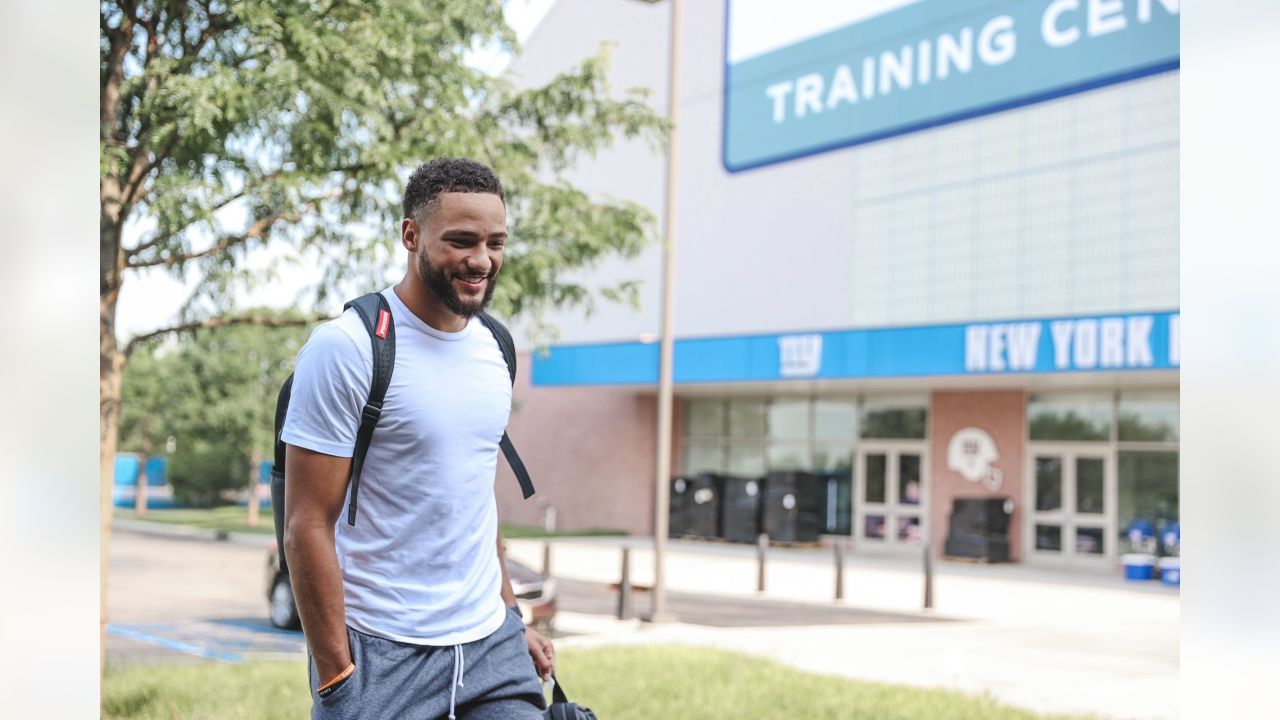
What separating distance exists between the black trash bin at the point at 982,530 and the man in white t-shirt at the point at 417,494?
23.1m

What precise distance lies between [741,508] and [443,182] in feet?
89.5

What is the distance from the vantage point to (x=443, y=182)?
2.74m

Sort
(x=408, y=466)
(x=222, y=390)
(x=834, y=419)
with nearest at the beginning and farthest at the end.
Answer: (x=408, y=466), (x=834, y=419), (x=222, y=390)

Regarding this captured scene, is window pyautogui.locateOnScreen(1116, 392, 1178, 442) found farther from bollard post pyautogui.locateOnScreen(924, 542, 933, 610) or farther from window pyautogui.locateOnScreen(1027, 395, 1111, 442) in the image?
bollard post pyautogui.locateOnScreen(924, 542, 933, 610)

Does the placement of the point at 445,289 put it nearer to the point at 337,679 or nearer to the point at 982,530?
the point at 337,679

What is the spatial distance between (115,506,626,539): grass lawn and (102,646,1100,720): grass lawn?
17.3 meters

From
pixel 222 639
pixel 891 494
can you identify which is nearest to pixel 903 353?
pixel 891 494

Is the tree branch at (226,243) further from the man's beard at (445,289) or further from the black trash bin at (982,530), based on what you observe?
the black trash bin at (982,530)

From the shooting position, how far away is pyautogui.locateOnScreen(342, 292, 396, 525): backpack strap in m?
2.56

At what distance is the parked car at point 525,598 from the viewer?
A: 40.6 feet

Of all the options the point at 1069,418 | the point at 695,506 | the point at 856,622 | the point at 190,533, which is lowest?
the point at 190,533

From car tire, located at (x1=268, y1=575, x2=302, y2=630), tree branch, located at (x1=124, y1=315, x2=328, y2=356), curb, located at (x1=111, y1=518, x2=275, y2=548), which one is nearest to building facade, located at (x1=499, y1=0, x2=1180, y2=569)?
car tire, located at (x1=268, y1=575, x2=302, y2=630)
